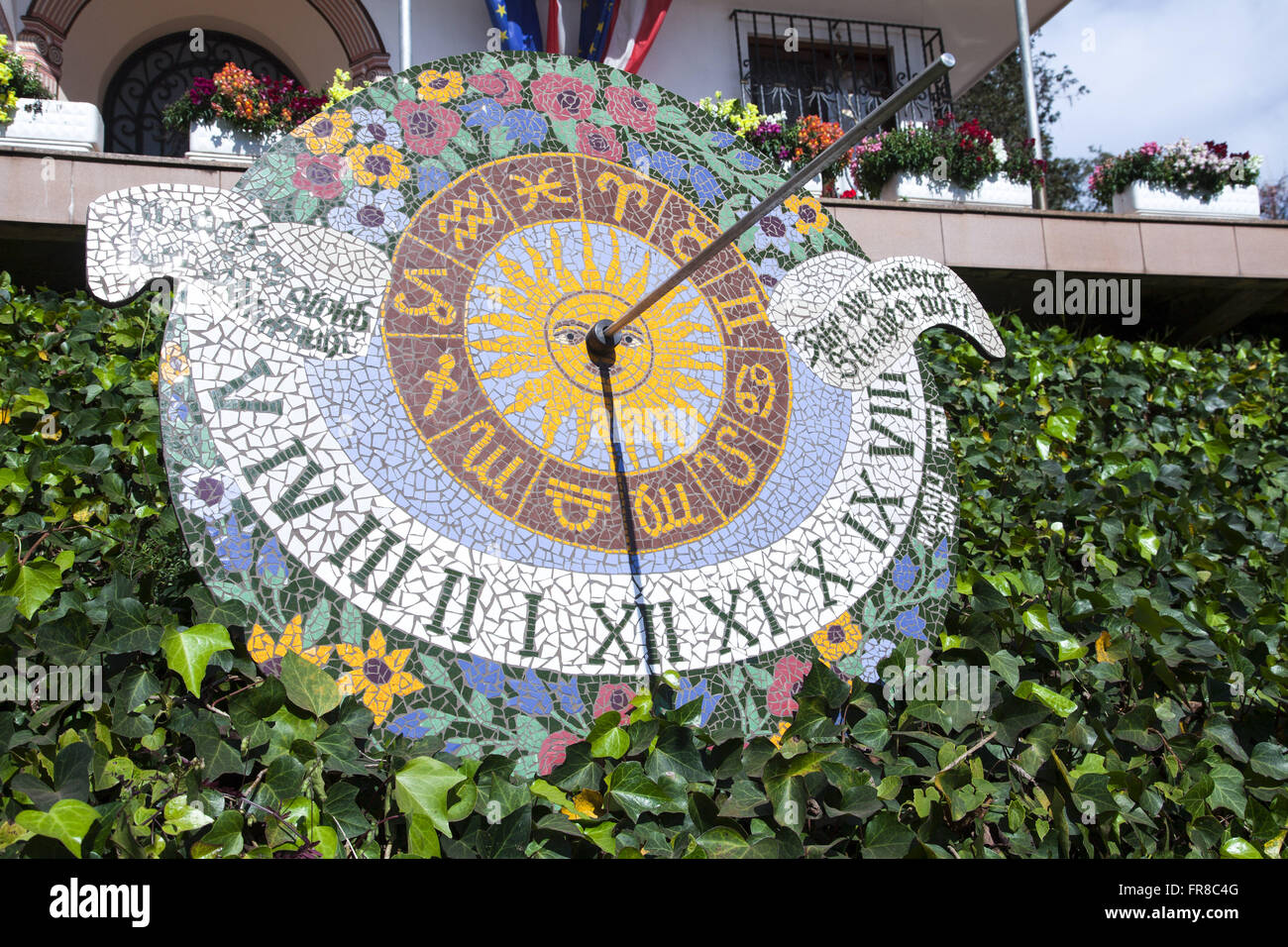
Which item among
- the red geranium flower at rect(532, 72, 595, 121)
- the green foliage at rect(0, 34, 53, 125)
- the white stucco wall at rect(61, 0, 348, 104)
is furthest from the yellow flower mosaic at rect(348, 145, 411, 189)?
the white stucco wall at rect(61, 0, 348, 104)

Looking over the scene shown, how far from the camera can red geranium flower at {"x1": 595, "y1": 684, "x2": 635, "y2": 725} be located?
8.02ft

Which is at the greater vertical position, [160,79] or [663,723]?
[160,79]

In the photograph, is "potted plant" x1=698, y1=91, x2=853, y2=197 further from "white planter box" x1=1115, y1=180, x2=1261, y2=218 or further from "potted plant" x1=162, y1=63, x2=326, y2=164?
"potted plant" x1=162, y1=63, x2=326, y2=164

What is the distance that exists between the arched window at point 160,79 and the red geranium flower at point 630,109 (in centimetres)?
474

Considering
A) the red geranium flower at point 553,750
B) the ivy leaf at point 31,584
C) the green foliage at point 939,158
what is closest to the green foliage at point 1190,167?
the green foliage at point 939,158

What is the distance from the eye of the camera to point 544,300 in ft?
9.50

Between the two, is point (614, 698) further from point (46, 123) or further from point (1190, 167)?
point (1190, 167)

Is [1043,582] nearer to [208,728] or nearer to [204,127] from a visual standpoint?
[208,728]

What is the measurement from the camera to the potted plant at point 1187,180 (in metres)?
6.29

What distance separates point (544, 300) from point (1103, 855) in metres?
2.01

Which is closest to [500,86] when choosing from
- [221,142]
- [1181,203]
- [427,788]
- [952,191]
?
[427,788]

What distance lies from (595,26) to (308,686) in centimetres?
598

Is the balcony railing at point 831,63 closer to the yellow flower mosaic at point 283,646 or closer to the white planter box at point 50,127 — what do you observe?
the white planter box at point 50,127

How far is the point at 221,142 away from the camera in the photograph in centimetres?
520
